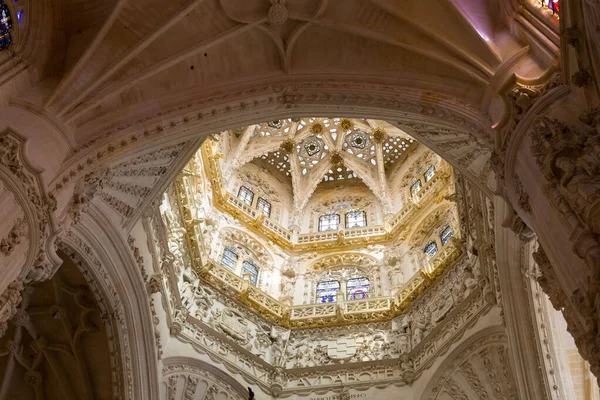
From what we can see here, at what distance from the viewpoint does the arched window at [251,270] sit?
2059cm

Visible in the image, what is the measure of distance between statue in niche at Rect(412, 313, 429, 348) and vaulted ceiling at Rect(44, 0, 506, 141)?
7434mm

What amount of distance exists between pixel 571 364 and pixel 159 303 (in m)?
9.70

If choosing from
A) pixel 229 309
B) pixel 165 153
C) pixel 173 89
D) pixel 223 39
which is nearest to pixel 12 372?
pixel 229 309

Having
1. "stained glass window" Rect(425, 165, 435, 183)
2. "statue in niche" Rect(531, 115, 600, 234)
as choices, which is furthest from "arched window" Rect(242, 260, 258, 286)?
"statue in niche" Rect(531, 115, 600, 234)

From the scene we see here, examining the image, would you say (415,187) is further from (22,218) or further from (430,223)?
(22,218)

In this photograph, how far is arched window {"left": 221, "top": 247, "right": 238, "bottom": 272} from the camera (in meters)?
20.2

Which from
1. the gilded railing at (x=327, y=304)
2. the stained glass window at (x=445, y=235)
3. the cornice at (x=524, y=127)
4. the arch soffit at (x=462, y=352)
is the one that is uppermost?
the stained glass window at (x=445, y=235)

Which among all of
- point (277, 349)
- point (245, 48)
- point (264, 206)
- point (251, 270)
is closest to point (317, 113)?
point (245, 48)

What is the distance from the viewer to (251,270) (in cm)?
2092

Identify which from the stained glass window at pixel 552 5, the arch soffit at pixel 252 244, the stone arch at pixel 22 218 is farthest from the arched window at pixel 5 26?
the arch soffit at pixel 252 244

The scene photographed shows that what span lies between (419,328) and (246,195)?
35.4 feet

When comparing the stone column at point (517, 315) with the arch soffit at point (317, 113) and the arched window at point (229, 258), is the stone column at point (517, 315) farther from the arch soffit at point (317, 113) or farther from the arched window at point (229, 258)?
the arched window at point (229, 258)

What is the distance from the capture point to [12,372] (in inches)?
600

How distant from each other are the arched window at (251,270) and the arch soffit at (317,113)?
8735mm
